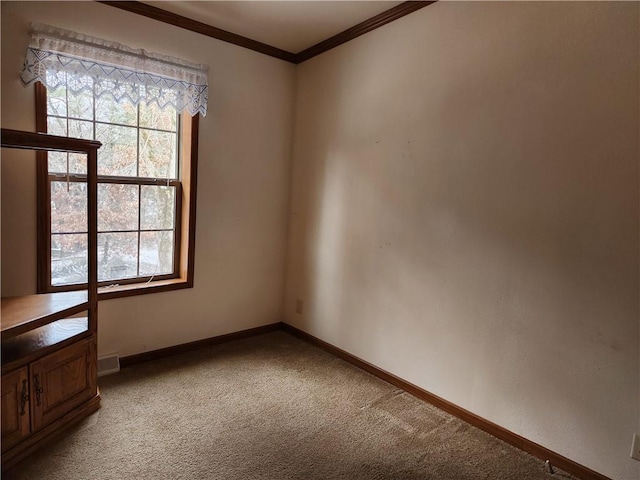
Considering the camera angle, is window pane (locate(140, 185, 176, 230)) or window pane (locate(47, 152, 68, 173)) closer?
window pane (locate(47, 152, 68, 173))

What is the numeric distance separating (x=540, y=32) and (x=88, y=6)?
253 centimetres

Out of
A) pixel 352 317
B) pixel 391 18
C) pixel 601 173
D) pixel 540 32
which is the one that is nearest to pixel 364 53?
pixel 391 18

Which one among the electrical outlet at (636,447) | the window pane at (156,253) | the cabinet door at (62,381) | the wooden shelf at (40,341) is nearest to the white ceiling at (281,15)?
the window pane at (156,253)

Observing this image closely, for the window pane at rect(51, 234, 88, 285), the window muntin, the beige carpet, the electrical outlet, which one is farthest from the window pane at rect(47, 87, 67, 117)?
the electrical outlet

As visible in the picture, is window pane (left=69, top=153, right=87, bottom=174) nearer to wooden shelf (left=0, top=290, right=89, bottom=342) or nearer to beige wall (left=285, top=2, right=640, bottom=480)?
wooden shelf (left=0, top=290, right=89, bottom=342)

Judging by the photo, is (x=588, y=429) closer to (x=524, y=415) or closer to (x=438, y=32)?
(x=524, y=415)

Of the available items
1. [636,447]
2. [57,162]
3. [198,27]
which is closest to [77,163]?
[57,162]

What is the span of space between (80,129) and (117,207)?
21.0 inches

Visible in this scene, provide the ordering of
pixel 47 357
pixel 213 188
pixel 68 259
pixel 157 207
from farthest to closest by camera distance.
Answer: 1. pixel 213 188
2. pixel 157 207
3. pixel 68 259
4. pixel 47 357

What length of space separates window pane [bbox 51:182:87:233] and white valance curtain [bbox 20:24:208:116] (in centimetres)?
58

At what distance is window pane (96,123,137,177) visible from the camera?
259 centimetres

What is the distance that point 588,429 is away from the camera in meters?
1.82

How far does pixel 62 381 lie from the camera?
1991 millimetres

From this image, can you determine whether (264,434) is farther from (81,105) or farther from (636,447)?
(81,105)
